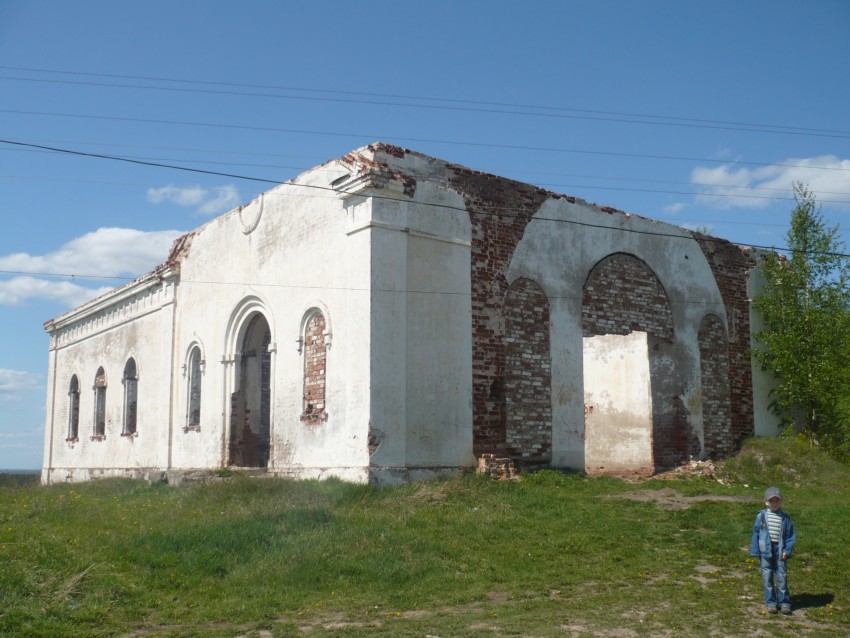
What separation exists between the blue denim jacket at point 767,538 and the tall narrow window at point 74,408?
892 inches

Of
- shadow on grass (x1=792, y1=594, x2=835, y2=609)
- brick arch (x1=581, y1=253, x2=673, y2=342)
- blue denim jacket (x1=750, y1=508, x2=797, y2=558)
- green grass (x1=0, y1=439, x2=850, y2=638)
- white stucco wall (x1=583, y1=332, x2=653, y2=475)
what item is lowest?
shadow on grass (x1=792, y1=594, x2=835, y2=609)

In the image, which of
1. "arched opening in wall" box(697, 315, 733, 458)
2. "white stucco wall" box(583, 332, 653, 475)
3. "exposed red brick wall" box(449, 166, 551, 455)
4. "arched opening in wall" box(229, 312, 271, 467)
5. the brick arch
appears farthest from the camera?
"arched opening in wall" box(697, 315, 733, 458)

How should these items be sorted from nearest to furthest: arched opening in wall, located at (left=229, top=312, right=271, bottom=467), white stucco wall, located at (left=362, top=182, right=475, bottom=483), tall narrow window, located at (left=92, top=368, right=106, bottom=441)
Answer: white stucco wall, located at (left=362, top=182, right=475, bottom=483)
arched opening in wall, located at (left=229, top=312, right=271, bottom=467)
tall narrow window, located at (left=92, top=368, right=106, bottom=441)

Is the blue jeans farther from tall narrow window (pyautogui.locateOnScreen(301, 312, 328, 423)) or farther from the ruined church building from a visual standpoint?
tall narrow window (pyautogui.locateOnScreen(301, 312, 328, 423))

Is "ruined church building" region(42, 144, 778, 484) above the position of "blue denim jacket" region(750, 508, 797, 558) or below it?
above

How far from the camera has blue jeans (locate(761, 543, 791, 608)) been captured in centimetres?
A: 890

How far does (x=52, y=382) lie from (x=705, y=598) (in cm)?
2484

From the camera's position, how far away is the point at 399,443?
14.7m

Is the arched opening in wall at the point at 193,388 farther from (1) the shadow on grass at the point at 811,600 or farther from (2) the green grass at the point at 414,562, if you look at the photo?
(1) the shadow on grass at the point at 811,600

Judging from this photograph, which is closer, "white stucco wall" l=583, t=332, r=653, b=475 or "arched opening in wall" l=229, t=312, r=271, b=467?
"white stucco wall" l=583, t=332, r=653, b=475

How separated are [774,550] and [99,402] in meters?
21.2

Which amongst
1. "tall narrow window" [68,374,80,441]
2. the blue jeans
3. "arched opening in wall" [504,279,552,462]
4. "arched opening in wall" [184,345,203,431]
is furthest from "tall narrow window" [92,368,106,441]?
the blue jeans

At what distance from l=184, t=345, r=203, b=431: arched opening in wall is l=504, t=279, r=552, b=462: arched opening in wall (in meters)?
7.48

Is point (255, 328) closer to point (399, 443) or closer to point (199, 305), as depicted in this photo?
point (199, 305)
